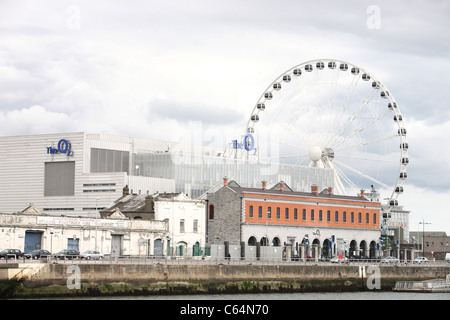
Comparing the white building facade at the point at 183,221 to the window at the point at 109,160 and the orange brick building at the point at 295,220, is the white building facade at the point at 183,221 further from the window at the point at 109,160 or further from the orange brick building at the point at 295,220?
the window at the point at 109,160

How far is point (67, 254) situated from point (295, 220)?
125 feet

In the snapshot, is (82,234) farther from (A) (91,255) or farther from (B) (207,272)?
(B) (207,272)

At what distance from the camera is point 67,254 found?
3585 inches

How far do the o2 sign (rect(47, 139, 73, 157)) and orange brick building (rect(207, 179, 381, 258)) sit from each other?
2321cm

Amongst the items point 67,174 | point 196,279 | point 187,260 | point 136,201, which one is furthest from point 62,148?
point 196,279

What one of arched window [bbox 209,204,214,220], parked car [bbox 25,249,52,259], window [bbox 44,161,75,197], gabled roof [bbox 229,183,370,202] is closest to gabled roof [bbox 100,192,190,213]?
arched window [bbox 209,204,214,220]

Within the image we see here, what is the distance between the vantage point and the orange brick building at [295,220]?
381 ft

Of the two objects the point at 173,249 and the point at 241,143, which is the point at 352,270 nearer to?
the point at 173,249

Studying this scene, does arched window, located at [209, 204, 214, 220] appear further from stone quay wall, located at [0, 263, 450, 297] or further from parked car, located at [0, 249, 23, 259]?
parked car, located at [0, 249, 23, 259]

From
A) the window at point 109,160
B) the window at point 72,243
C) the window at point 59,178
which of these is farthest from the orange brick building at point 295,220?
the window at point 59,178

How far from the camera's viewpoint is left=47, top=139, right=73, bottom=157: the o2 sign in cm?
13325

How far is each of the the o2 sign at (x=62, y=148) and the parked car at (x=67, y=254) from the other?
41486mm
